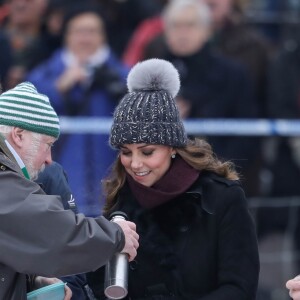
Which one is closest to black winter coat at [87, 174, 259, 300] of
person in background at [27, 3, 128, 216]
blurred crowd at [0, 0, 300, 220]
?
blurred crowd at [0, 0, 300, 220]

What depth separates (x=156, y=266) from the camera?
15.6 feet

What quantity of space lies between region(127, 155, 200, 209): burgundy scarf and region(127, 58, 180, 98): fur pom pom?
0.33 metres

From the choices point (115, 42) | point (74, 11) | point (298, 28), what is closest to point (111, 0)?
point (115, 42)

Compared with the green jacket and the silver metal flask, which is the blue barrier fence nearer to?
the silver metal flask

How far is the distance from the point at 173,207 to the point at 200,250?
0.24 m

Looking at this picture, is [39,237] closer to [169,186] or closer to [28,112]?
[28,112]

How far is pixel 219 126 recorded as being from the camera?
8.33 meters

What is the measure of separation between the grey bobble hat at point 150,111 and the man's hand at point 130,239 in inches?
16.7

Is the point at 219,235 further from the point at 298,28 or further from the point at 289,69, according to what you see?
the point at 298,28

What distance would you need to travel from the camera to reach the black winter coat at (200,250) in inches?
184

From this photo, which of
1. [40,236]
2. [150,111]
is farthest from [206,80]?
[40,236]

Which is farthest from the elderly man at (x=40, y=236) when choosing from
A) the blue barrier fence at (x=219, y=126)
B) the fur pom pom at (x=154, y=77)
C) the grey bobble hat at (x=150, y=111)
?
the blue barrier fence at (x=219, y=126)

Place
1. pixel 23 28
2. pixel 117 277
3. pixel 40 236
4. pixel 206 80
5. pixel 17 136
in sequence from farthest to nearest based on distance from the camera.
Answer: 1. pixel 23 28
2. pixel 206 80
3. pixel 17 136
4. pixel 117 277
5. pixel 40 236

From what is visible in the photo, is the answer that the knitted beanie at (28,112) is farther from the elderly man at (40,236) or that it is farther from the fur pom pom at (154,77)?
the fur pom pom at (154,77)
